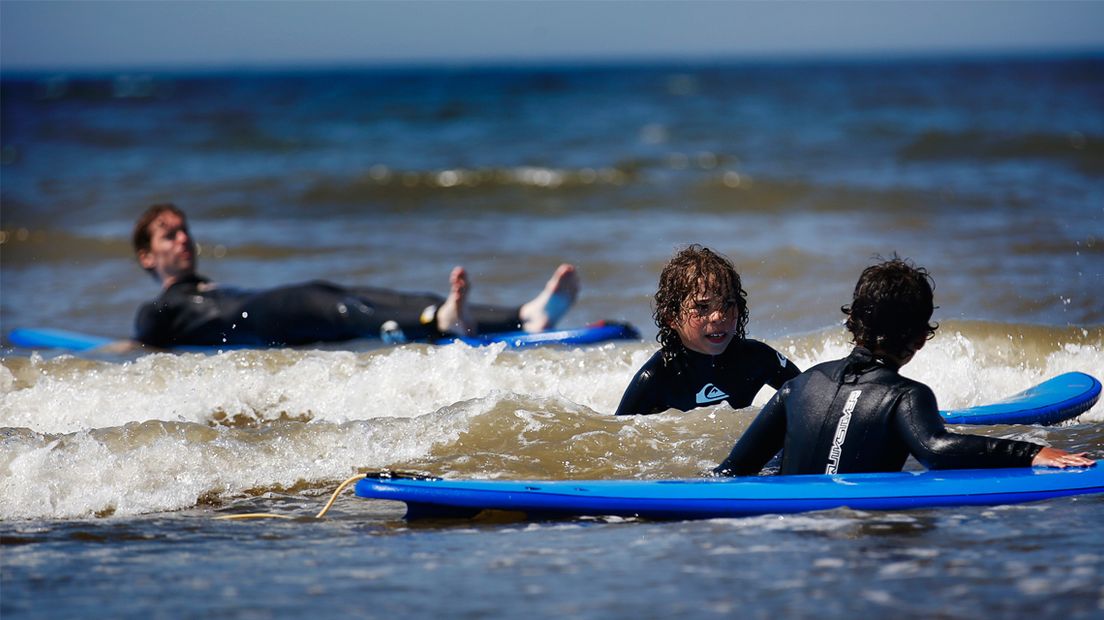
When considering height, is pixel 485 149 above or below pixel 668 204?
above

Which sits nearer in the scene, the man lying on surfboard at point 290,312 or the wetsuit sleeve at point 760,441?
the wetsuit sleeve at point 760,441

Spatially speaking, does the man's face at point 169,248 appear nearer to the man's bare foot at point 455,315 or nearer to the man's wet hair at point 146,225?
the man's wet hair at point 146,225

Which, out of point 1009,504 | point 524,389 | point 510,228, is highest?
point 510,228

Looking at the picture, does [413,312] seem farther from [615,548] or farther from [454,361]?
[615,548]

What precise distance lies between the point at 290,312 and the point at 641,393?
3.49 m

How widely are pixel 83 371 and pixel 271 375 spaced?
1151mm

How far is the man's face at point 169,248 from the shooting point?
790 cm

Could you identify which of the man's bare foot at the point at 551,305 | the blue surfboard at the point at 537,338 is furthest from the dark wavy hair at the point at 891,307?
the man's bare foot at the point at 551,305

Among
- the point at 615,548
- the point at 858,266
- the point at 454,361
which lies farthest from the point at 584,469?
the point at 858,266

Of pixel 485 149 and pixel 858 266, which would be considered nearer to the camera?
pixel 858 266

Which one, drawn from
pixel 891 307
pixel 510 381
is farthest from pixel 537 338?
pixel 891 307

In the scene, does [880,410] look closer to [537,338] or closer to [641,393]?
[641,393]

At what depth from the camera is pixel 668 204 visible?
1499 cm

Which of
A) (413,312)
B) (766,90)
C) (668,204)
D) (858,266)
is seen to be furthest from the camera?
(766,90)
